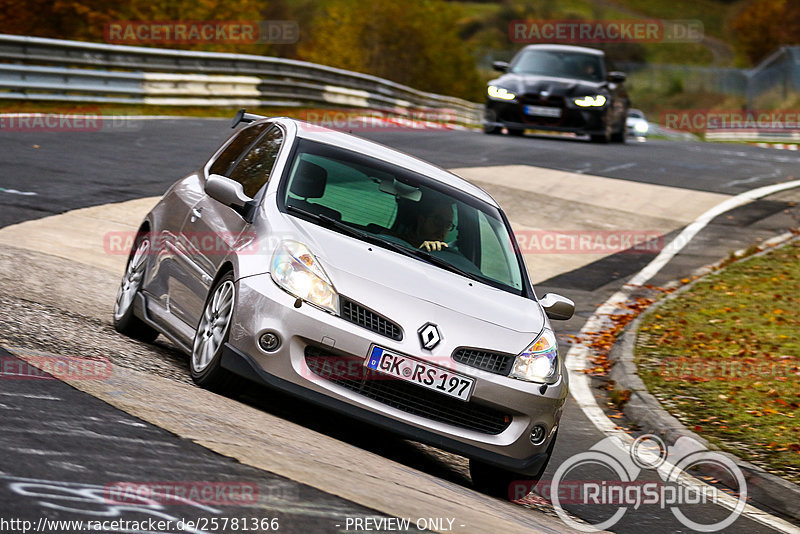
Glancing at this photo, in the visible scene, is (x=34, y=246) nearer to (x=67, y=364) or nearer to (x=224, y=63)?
(x=67, y=364)

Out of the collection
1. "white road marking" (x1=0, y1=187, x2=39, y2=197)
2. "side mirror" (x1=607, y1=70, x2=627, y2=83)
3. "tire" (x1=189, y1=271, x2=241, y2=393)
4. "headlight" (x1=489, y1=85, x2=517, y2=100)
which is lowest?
"headlight" (x1=489, y1=85, x2=517, y2=100)

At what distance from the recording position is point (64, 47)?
21.2 meters

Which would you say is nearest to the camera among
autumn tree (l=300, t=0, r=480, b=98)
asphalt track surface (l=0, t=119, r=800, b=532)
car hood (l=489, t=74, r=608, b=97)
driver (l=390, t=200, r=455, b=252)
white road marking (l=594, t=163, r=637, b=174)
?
asphalt track surface (l=0, t=119, r=800, b=532)

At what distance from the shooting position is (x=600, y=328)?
37.9 ft

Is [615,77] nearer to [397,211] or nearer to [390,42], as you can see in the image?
[397,211]

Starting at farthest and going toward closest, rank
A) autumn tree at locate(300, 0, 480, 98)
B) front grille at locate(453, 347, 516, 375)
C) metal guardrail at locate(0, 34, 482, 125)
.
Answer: autumn tree at locate(300, 0, 480, 98)
metal guardrail at locate(0, 34, 482, 125)
front grille at locate(453, 347, 516, 375)

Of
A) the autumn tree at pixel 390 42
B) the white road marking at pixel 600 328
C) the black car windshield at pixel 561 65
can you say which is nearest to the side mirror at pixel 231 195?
the white road marking at pixel 600 328

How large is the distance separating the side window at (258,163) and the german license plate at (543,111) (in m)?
16.3

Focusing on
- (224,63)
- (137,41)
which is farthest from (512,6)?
(224,63)

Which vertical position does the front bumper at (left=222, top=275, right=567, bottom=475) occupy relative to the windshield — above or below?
below

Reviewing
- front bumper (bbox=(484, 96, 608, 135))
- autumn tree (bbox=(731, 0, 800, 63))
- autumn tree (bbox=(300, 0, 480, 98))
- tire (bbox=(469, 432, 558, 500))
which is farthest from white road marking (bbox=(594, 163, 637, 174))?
autumn tree (bbox=(731, 0, 800, 63))

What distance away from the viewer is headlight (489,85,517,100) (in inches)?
931

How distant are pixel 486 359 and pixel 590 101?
18.3 metres

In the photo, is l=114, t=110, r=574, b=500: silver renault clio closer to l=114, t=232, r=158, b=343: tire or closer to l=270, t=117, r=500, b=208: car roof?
l=270, t=117, r=500, b=208: car roof
